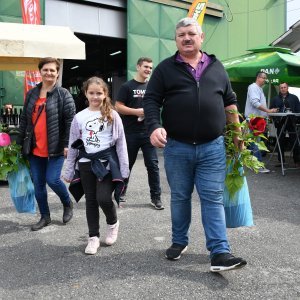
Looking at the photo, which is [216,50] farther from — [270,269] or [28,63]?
[270,269]

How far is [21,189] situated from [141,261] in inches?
67.4

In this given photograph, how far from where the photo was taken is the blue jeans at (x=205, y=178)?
10.5 ft

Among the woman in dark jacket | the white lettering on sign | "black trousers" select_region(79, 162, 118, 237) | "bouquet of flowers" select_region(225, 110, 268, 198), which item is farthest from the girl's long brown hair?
the white lettering on sign

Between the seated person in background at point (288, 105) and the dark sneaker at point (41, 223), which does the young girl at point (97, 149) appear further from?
the seated person in background at point (288, 105)

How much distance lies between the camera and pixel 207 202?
3.26m

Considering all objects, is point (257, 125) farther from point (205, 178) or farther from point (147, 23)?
point (147, 23)

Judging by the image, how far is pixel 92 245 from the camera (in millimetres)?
3688

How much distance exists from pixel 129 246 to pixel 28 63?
4.66 meters

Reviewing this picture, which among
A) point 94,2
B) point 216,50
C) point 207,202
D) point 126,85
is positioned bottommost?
point 207,202

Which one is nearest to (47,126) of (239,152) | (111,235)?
(111,235)

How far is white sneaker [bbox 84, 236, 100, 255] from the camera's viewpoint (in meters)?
3.65

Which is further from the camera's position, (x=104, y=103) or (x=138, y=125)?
(x=138, y=125)

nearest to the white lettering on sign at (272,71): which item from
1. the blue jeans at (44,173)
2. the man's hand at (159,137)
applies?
the blue jeans at (44,173)

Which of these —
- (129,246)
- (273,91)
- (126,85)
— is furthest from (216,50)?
(129,246)
